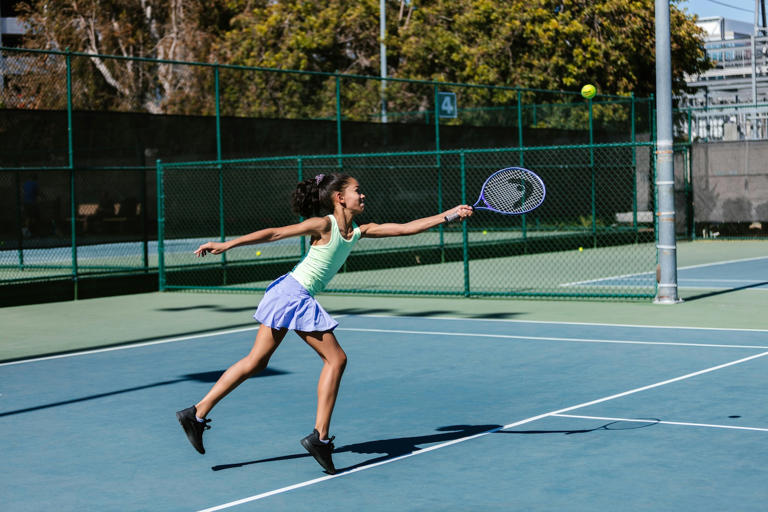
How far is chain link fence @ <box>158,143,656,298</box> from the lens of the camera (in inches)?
649

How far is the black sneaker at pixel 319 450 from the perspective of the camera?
5.39 metres

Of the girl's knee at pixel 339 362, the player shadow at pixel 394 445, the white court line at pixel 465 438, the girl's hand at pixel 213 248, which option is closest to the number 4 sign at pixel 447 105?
the white court line at pixel 465 438

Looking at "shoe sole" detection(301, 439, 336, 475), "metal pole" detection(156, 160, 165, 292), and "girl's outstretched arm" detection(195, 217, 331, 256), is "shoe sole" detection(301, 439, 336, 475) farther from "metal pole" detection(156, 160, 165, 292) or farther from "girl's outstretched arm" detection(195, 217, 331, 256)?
"metal pole" detection(156, 160, 165, 292)

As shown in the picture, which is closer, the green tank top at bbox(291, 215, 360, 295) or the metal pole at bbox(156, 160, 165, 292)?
the green tank top at bbox(291, 215, 360, 295)

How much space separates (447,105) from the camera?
2391cm

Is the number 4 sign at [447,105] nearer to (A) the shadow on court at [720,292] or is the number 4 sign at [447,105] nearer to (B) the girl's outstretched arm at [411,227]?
(A) the shadow on court at [720,292]

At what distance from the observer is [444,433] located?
6379 mm

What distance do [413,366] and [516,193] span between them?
266 cm

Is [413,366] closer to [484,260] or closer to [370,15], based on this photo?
[484,260]

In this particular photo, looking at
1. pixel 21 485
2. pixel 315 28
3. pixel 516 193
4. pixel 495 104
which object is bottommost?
pixel 21 485

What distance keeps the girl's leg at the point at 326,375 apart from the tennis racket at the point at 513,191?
1429mm

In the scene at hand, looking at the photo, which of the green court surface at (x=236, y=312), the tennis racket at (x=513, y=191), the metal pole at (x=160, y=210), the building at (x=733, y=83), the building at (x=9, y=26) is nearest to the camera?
the tennis racket at (x=513, y=191)

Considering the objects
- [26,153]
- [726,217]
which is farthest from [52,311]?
[726,217]

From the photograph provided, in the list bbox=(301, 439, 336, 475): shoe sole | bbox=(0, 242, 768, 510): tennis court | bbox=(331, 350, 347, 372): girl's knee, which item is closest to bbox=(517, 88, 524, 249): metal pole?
bbox=(0, 242, 768, 510): tennis court
